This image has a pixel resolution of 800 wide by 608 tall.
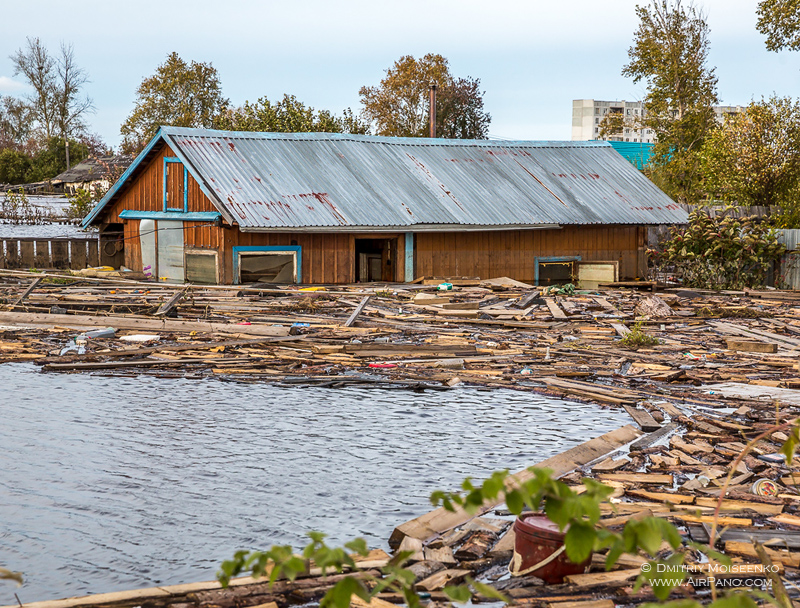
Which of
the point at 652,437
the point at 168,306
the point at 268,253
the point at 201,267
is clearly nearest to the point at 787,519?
the point at 652,437

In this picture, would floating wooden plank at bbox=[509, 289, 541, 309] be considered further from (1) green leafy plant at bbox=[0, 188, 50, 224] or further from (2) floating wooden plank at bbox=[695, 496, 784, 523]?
(1) green leafy plant at bbox=[0, 188, 50, 224]

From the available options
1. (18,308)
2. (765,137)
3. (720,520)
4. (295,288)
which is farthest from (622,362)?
(765,137)

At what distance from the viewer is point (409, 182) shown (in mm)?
29953

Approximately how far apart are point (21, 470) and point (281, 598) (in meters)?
4.51

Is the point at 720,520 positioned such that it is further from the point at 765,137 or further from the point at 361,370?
the point at 765,137

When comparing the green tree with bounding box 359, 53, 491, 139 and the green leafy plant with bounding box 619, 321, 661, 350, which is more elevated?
the green tree with bounding box 359, 53, 491, 139

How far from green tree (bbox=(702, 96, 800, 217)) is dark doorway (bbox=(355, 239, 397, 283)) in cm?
1663

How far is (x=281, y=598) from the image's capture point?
5.58 metres

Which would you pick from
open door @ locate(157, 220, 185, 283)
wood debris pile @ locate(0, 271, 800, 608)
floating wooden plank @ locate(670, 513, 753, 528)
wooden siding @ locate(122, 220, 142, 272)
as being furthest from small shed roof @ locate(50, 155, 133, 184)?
floating wooden plank @ locate(670, 513, 753, 528)

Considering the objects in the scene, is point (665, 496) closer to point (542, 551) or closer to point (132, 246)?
point (542, 551)

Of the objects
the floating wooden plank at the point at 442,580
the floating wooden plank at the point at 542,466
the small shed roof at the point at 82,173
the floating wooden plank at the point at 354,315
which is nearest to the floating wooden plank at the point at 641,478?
the floating wooden plank at the point at 542,466

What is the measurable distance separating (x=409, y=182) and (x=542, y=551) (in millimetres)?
25028

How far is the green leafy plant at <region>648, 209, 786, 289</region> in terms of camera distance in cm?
2734

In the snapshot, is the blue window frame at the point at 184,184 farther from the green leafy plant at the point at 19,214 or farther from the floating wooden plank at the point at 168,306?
the green leafy plant at the point at 19,214
